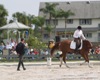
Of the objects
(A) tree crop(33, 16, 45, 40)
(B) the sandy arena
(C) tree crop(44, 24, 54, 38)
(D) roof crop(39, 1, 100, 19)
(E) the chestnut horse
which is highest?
(D) roof crop(39, 1, 100, 19)

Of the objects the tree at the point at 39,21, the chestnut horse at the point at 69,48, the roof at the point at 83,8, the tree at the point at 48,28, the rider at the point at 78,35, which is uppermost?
the roof at the point at 83,8

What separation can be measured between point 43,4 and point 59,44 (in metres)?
66.3

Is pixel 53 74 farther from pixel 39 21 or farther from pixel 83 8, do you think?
pixel 83 8

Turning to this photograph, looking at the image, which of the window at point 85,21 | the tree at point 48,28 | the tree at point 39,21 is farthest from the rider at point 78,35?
the window at point 85,21

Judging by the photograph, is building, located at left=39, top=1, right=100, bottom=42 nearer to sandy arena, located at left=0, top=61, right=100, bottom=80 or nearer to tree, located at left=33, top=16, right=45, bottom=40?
tree, located at left=33, top=16, right=45, bottom=40

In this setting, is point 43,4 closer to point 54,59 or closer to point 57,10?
point 57,10

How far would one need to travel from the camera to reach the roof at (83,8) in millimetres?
88812

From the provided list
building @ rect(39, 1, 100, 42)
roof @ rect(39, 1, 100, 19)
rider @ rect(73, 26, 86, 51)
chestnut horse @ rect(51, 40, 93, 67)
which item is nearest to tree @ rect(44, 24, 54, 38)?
building @ rect(39, 1, 100, 42)

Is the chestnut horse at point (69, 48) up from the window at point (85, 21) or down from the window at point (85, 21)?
down

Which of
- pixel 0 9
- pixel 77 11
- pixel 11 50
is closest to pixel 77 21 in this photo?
pixel 77 11

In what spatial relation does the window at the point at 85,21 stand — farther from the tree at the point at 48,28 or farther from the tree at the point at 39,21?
the tree at the point at 39,21

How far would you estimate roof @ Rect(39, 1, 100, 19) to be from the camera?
8881 centimetres

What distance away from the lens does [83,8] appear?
89688mm

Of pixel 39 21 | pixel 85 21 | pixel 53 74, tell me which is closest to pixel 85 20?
pixel 85 21
